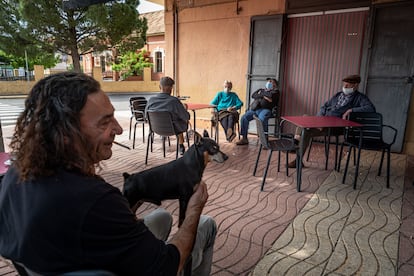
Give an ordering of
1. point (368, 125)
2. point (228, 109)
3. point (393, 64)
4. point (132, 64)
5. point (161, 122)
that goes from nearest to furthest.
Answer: point (368, 125) → point (161, 122) → point (393, 64) → point (228, 109) → point (132, 64)

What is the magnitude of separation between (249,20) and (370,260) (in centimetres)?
509

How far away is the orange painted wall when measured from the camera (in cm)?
607

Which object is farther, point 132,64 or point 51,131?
point 132,64

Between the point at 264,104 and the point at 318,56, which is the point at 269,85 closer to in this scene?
the point at 264,104

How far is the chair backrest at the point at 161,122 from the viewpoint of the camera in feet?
13.1

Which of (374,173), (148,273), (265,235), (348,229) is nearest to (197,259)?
(148,273)

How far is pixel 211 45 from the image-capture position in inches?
258

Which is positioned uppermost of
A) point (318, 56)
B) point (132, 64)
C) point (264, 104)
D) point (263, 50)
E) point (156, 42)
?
point (156, 42)

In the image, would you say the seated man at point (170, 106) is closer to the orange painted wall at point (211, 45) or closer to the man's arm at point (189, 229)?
the orange painted wall at point (211, 45)

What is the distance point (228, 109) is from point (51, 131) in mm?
4819

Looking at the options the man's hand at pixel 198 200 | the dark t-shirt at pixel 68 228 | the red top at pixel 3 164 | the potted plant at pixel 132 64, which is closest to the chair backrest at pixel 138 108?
the red top at pixel 3 164

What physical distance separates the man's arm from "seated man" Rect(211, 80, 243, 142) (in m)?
4.32

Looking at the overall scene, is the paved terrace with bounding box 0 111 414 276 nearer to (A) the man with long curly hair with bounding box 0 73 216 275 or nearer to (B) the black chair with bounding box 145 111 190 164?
(B) the black chair with bounding box 145 111 190 164

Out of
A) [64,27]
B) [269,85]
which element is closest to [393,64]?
[269,85]
